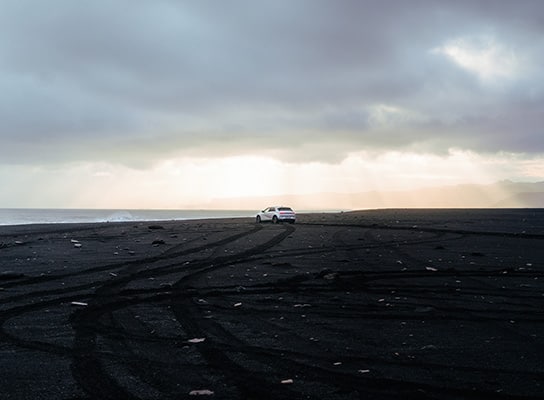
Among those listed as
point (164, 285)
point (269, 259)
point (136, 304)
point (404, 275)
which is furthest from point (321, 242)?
point (136, 304)

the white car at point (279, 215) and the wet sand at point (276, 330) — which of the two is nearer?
the wet sand at point (276, 330)

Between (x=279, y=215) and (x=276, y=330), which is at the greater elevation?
(x=279, y=215)

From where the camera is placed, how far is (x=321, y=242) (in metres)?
29.1

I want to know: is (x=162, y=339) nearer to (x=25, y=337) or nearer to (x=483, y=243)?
(x=25, y=337)

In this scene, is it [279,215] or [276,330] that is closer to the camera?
[276,330]

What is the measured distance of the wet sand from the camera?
21.7 ft

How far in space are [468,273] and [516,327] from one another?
7047mm

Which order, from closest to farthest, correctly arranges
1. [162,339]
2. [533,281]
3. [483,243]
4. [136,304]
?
[162,339] < [136,304] < [533,281] < [483,243]

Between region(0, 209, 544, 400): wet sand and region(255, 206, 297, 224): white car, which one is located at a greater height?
region(255, 206, 297, 224): white car

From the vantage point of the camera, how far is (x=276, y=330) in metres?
9.59

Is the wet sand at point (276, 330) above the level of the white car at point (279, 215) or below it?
below

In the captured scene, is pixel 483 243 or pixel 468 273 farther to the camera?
pixel 483 243

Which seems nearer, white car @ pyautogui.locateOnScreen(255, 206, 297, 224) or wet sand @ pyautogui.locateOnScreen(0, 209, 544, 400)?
wet sand @ pyautogui.locateOnScreen(0, 209, 544, 400)

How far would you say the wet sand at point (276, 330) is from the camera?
6625 mm
